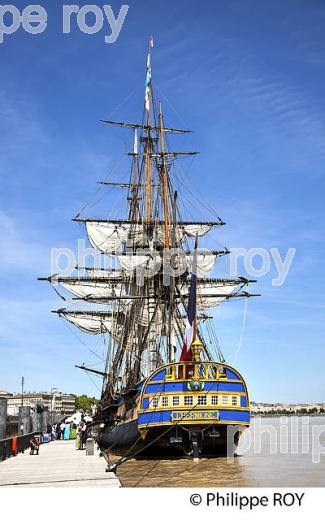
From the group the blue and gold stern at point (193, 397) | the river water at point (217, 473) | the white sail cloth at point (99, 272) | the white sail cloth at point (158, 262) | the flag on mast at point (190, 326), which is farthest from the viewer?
the white sail cloth at point (99, 272)

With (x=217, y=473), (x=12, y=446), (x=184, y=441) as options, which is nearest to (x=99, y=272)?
(x=184, y=441)

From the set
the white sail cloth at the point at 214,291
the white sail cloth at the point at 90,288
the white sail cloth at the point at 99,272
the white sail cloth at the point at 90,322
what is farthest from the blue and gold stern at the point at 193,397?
the white sail cloth at the point at 99,272

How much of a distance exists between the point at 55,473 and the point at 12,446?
345 inches

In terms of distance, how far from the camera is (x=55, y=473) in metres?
17.2

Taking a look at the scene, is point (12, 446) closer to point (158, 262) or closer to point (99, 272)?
point (158, 262)

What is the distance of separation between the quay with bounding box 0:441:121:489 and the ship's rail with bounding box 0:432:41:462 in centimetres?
43

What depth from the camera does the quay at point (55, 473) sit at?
14.4 metres

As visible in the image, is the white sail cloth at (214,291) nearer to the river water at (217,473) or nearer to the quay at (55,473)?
the river water at (217,473)

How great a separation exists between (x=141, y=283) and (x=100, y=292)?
1720cm

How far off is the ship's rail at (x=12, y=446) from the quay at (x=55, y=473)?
1.43 feet

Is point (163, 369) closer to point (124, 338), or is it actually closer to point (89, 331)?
point (124, 338)

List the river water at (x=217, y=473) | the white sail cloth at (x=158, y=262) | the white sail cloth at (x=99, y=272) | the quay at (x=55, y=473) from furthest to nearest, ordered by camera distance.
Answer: the white sail cloth at (x=99, y=272) < the white sail cloth at (x=158, y=262) < the river water at (x=217, y=473) < the quay at (x=55, y=473)
